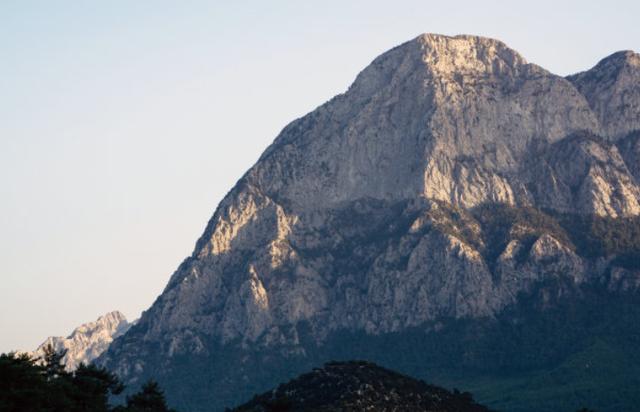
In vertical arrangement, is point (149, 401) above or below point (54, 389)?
below

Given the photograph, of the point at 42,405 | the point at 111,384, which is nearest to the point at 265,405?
the point at 111,384

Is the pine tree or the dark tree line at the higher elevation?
the dark tree line

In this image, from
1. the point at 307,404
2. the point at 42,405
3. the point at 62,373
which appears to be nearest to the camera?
the point at 42,405

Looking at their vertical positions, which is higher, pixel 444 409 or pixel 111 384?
pixel 111 384

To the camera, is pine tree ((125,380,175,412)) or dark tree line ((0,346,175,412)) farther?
pine tree ((125,380,175,412))

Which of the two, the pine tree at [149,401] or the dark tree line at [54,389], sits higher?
the dark tree line at [54,389]

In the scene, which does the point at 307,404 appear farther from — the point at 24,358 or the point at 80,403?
the point at 24,358

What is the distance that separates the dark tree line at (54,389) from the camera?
14638 cm

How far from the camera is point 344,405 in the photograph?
7436 inches

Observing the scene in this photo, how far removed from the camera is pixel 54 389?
15662 centimetres

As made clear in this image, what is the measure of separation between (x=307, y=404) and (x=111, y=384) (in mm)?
29045

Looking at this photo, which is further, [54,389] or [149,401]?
[149,401]

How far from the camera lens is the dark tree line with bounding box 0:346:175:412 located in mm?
146375

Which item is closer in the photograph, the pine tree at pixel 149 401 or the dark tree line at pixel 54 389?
the dark tree line at pixel 54 389
